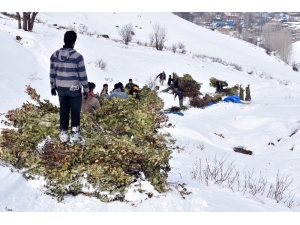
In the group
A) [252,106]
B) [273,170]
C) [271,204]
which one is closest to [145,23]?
[252,106]

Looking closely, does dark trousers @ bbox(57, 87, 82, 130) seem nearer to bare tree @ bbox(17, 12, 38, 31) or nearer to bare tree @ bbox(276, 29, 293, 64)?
bare tree @ bbox(17, 12, 38, 31)

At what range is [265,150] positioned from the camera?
39.8 feet

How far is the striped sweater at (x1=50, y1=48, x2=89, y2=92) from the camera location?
15.2 ft

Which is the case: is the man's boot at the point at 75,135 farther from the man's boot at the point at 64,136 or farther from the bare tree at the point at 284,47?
the bare tree at the point at 284,47

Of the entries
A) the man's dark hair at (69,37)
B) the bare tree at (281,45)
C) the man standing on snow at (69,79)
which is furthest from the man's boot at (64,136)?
the bare tree at (281,45)

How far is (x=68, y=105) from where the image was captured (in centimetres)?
490

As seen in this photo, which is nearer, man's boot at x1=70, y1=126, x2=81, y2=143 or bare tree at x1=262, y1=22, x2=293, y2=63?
man's boot at x1=70, y1=126, x2=81, y2=143

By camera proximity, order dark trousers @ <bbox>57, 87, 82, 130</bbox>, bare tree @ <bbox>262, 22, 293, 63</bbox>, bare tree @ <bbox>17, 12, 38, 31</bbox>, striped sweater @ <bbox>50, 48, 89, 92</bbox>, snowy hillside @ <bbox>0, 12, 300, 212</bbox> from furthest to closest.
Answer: bare tree @ <bbox>262, 22, 293, 63</bbox>, bare tree @ <bbox>17, 12, 38, 31</bbox>, dark trousers @ <bbox>57, 87, 82, 130</bbox>, striped sweater @ <bbox>50, 48, 89, 92</bbox>, snowy hillside @ <bbox>0, 12, 300, 212</bbox>

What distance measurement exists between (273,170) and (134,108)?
17.2 ft

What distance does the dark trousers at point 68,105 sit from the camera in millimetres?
4750

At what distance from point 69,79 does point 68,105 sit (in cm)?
44

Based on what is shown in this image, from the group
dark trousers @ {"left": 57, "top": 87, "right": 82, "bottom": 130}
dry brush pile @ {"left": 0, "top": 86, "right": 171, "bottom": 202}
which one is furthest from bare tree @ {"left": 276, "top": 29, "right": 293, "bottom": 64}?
dark trousers @ {"left": 57, "top": 87, "right": 82, "bottom": 130}

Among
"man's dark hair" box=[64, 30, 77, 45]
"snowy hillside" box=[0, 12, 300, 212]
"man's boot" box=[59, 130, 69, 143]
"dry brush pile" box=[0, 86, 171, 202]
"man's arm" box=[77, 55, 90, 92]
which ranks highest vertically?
"man's dark hair" box=[64, 30, 77, 45]

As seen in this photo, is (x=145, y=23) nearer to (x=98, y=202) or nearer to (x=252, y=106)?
(x=252, y=106)
